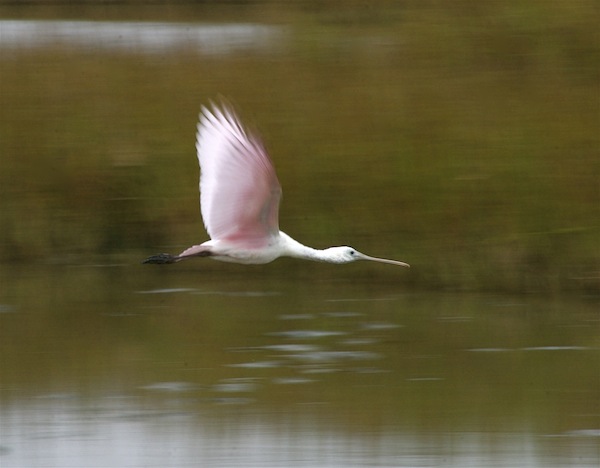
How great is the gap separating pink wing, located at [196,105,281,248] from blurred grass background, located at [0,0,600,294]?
212 centimetres

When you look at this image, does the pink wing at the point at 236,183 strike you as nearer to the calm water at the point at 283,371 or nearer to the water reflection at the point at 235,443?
the calm water at the point at 283,371

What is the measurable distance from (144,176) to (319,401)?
3.27 metres

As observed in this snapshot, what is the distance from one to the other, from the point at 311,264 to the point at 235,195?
2293 millimetres

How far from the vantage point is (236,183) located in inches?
326

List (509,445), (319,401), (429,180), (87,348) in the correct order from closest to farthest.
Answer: (509,445), (319,401), (87,348), (429,180)

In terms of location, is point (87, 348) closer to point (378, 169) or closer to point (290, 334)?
point (290, 334)

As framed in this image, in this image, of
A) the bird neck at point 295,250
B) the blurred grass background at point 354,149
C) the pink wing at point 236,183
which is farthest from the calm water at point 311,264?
the pink wing at point 236,183

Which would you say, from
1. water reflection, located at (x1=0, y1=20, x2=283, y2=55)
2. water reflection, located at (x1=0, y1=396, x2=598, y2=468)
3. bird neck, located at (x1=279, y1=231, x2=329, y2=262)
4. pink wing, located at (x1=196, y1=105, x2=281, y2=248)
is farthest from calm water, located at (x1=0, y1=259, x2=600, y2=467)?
water reflection, located at (x1=0, y1=20, x2=283, y2=55)

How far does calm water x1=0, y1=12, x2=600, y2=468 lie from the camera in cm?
769

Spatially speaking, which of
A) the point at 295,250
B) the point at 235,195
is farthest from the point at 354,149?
the point at 235,195

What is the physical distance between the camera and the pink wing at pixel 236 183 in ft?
26.8

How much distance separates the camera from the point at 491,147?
10688 millimetres

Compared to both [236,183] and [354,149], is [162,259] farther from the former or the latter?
[354,149]

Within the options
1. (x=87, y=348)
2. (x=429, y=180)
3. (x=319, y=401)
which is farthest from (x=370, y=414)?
(x=429, y=180)
